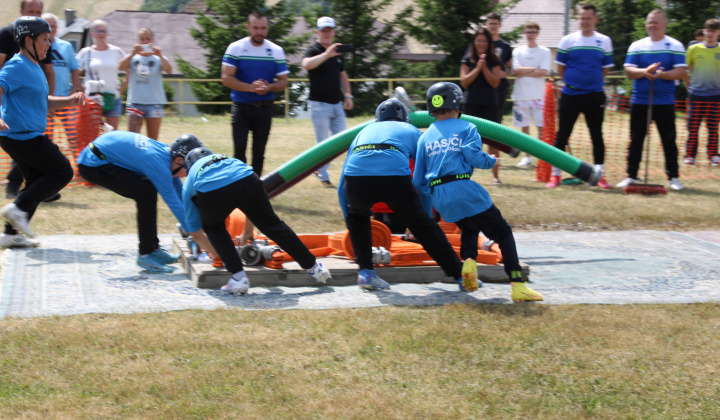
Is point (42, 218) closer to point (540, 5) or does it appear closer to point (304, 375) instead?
point (304, 375)

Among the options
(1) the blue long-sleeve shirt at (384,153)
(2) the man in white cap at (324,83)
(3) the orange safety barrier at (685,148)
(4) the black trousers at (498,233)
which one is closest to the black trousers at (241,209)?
(1) the blue long-sleeve shirt at (384,153)

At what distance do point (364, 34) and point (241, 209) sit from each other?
27.7 metres

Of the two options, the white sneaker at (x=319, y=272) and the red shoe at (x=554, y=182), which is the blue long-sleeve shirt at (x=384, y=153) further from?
the red shoe at (x=554, y=182)

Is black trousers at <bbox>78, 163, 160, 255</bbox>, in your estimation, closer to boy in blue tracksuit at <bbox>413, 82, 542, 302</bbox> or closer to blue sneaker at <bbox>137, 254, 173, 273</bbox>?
blue sneaker at <bbox>137, 254, 173, 273</bbox>

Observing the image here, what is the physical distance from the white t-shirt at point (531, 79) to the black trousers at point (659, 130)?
6.25ft

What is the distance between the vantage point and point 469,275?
595cm

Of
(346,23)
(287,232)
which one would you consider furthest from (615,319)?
(346,23)

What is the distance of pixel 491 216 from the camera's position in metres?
6.02

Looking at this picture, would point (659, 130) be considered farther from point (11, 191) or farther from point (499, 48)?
point (11, 191)

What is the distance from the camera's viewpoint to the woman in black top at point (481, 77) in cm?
1093

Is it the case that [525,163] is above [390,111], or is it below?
below

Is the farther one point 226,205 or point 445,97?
point 445,97

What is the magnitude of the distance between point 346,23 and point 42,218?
25005 mm

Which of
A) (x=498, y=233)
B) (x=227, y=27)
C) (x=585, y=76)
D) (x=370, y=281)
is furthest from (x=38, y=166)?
(x=227, y=27)
